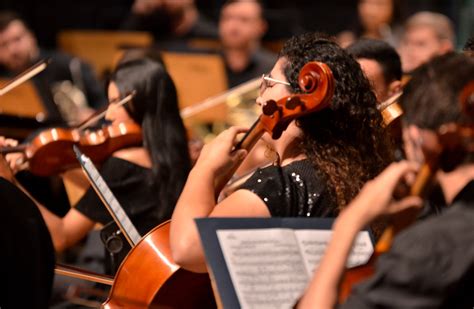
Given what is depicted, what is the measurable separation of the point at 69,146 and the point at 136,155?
0.25m

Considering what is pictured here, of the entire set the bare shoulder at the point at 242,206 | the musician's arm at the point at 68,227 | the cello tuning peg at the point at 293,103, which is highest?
the cello tuning peg at the point at 293,103

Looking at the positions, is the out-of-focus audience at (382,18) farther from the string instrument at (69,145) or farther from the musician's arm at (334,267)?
the musician's arm at (334,267)

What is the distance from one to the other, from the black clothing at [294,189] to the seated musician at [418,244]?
0.43 metres

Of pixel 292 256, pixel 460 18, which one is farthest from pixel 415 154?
pixel 460 18

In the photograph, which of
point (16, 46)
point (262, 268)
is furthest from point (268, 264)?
point (16, 46)

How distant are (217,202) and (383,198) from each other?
0.69m

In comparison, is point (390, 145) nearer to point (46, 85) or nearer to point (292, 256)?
point (292, 256)

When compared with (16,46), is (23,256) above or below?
above

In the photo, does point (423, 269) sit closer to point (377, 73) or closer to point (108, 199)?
point (108, 199)

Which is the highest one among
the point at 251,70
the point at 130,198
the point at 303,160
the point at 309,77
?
the point at 309,77

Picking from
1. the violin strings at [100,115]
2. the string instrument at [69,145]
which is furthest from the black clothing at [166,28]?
the string instrument at [69,145]

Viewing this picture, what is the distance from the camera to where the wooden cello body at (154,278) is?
7.42ft

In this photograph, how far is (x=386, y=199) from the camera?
5.37 ft

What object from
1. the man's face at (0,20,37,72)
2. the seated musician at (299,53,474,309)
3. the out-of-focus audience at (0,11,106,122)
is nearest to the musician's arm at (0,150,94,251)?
the seated musician at (299,53,474,309)
